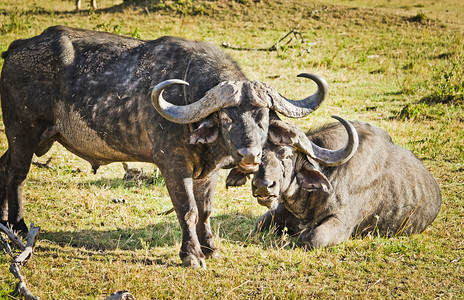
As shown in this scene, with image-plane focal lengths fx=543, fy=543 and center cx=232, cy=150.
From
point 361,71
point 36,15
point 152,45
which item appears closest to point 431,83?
point 361,71

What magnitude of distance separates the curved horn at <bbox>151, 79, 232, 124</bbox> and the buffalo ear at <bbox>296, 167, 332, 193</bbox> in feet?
5.29

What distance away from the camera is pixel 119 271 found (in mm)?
5074

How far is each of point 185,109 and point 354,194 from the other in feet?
8.36

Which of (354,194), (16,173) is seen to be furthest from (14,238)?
(354,194)

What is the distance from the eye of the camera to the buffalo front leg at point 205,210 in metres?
5.66

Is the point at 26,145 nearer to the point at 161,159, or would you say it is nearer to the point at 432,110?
the point at 161,159

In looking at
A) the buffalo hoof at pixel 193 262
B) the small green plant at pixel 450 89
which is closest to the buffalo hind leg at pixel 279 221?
the buffalo hoof at pixel 193 262

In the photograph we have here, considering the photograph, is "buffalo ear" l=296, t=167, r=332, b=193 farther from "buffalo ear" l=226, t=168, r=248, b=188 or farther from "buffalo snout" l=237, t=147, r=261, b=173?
"buffalo snout" l=237, t=147, r=261, b=173

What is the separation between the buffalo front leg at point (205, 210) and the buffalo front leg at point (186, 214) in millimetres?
339

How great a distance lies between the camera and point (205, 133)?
4922 mm

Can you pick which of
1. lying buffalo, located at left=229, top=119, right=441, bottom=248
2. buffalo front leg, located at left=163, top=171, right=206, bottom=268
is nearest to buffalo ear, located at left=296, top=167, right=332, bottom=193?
lying buffalo, located at left=229, top=119, right=441, bottom=248

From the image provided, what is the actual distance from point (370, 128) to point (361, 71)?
298 inches

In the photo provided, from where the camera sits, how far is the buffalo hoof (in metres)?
5.26

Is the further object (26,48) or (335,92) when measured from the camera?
(335,92)
